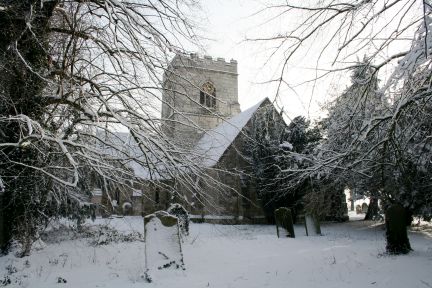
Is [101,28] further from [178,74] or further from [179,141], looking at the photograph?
[179,141]

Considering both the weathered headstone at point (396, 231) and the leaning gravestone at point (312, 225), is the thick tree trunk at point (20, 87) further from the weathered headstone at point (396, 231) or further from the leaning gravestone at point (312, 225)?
the leaning gravestone at point (312, 225)

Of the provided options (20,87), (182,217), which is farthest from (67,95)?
(182,217)

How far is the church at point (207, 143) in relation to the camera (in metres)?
6.63

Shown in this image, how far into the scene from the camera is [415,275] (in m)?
6.03

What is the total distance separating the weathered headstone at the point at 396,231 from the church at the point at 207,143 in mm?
3161

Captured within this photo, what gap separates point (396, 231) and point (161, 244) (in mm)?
4988

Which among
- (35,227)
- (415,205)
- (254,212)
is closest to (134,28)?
(35,227)

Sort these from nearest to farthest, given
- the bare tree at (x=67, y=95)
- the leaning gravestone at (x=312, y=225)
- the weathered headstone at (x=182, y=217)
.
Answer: the bare tree at (x=67, y=95) → the weathered headstone at (x=182, y=217) → the leaning gravestone at (x=312, y=225)

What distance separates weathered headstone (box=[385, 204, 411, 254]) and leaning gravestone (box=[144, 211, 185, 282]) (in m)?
4.50

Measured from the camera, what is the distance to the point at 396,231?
8.08 metres

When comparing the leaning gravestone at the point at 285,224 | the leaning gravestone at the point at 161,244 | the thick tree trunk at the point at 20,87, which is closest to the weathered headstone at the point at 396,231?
the leaning gravestone at the point at 161,244

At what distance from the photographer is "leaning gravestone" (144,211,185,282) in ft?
22.5

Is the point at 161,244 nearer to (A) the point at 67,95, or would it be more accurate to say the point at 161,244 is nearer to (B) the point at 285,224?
(A) the point at 67,95

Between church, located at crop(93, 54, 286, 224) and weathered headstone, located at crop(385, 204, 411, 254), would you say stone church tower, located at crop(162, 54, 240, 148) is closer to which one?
church, located at crop(93, 54, 286, 224)
